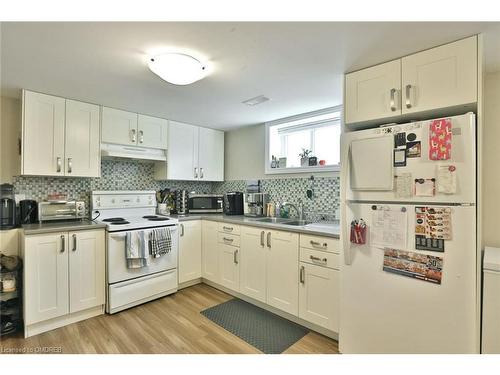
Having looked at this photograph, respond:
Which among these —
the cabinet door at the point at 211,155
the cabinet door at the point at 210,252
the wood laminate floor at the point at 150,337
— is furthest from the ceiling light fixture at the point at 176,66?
the wood laminate floor at the point at 150,337

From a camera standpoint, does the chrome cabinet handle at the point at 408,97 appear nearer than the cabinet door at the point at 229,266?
Yes

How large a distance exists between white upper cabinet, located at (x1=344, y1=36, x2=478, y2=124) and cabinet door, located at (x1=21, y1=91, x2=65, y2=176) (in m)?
2.69

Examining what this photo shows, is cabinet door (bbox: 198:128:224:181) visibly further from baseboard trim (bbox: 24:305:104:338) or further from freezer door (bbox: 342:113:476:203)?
freezer door (bbox: 342:113:476:203)

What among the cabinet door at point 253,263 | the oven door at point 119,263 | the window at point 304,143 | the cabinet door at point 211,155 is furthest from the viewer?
the cabinet door at point 211,155

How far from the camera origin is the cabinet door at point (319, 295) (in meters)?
2.04

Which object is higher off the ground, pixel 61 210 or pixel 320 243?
pixel 61 210

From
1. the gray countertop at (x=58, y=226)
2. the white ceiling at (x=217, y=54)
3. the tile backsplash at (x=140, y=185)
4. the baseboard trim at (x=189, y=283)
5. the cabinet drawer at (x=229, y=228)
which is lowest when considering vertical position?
the baseboard trim at (x=189, y=283)

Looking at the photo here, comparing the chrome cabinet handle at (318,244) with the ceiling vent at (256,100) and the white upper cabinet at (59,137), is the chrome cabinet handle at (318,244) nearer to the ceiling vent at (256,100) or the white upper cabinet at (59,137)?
the ceiling vent at (256,100)

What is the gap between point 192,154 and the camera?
358 centimetres

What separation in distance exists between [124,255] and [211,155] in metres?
1.88

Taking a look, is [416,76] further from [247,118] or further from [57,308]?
[57,308]

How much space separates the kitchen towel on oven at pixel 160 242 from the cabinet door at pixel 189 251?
0.26 metres

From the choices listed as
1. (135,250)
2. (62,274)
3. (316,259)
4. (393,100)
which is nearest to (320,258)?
(316,259)

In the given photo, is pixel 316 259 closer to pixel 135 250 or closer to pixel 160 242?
pixel 160 242
